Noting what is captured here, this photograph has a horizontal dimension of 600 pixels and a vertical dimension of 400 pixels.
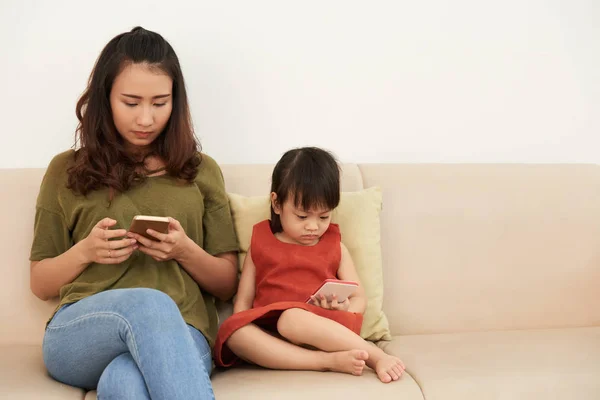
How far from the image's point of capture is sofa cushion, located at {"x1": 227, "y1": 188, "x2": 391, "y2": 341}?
218cm

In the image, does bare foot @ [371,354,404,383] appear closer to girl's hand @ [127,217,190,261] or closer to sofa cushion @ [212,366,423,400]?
sofa cushion @ [212,366,423,400]

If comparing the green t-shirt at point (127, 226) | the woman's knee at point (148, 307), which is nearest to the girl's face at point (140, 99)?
the green t-shirt at point (127, 226)

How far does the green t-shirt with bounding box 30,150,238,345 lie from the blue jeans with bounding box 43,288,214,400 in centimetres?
18

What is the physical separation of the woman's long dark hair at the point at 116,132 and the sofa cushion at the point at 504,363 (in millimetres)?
798

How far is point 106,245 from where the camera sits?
1.86m

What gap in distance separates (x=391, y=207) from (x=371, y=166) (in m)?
0.17

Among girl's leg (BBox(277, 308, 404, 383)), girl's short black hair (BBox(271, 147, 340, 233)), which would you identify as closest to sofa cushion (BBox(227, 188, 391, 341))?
girl's short black hair (BBox(271, 147, 340, 233))

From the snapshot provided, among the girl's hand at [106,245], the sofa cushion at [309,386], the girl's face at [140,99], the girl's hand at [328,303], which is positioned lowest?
the sofa cushion at [309,386]

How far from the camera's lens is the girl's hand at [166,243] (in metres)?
1.90

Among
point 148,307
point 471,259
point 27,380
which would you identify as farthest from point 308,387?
point 471,259

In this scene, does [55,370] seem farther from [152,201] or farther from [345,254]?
[345,254]

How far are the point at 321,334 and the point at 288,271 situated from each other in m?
0.26

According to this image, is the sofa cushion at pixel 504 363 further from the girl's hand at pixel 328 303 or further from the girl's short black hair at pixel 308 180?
the girl's short black hair at pixel 308 180

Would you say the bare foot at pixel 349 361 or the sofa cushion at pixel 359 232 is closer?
the bare foot at pixel 349 361
